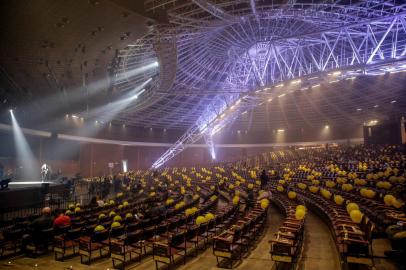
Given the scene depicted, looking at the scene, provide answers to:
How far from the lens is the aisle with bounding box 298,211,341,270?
896cm

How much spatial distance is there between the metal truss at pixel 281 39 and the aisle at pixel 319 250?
14.8m

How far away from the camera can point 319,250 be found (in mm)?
10391

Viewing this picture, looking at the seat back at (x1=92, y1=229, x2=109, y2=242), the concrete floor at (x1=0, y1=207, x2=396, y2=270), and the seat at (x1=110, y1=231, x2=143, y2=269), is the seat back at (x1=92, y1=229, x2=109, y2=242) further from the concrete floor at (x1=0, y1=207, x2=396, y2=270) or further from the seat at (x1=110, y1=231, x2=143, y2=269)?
the seat at (x1=110, y1=231, x2=143, y2=269)

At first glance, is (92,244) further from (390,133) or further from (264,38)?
(390,133)

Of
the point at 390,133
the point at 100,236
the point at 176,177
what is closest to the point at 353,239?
the point at 100,236

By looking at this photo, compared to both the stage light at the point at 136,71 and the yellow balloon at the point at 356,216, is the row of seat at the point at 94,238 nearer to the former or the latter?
the yellow balloon at the point at 356,216

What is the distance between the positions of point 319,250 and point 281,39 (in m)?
22.8

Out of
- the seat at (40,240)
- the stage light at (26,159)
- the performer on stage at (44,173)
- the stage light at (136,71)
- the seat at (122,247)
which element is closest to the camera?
the seat at (122,247)

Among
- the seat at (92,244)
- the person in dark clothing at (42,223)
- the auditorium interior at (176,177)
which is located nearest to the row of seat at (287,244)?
the auditorium interior at (176,177)

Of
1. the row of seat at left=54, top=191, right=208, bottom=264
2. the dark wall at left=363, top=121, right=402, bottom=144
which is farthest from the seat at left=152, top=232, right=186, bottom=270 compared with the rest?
the dark wall at left=363, top=121, right=402, bottom=144

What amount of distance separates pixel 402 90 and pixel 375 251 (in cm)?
4409

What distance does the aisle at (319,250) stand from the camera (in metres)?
8.96

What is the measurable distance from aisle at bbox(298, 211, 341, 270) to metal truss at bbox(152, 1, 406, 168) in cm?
1478

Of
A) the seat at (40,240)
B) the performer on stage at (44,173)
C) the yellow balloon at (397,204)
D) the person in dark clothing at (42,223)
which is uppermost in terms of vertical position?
the performer on stage at (44,173)
